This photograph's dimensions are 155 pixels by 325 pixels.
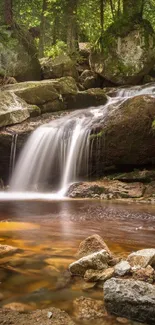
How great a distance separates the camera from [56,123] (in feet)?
43.1

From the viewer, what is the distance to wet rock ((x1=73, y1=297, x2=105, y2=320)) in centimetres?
271

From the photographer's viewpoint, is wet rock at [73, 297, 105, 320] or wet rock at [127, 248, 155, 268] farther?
wet rock at [127, 248, 155, 268]

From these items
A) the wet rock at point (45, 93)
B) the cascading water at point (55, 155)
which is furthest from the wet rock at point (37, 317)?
the wet rock at point (45, 93)

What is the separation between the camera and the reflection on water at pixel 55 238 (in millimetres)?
3172

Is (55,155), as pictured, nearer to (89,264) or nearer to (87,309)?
(89,264)

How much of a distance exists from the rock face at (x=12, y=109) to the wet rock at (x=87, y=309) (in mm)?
10400

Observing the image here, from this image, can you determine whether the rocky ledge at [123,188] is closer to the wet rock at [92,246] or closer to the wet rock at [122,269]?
the wet rock at [92,246]

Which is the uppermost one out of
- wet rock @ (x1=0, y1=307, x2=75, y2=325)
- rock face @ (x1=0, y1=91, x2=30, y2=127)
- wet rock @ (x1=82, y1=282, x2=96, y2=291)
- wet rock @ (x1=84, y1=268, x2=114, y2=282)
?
rock face @ (x1=0, y1=91, x2=30, y2=127)

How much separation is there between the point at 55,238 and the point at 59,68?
1350 cm

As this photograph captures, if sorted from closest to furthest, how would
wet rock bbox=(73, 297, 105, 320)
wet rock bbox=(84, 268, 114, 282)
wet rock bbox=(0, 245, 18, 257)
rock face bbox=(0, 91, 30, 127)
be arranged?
wet rock bbox=(73, 297, 105, 320)
wet rock bbox=(84, 268, 114, 282)
wet rock bbox=(0, 245, 18, 257)
rock face bbox=(0, 91, 30, 127)

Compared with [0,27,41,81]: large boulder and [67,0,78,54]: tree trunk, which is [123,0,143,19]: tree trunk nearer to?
[67,0,78,54]: tree trunk

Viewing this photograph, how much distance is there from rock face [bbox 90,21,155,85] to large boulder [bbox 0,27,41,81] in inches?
132

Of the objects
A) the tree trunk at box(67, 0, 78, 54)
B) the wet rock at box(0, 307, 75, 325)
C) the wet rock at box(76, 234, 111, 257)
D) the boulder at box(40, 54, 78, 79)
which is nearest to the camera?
A: the wet rock at box(0, 307, 75, 325)

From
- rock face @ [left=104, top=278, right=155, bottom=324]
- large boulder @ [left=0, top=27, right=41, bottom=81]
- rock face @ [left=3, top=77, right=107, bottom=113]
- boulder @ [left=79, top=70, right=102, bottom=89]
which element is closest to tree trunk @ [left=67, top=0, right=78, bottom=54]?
boulder @ [left=79, top=70, right=102, bottom=89]
